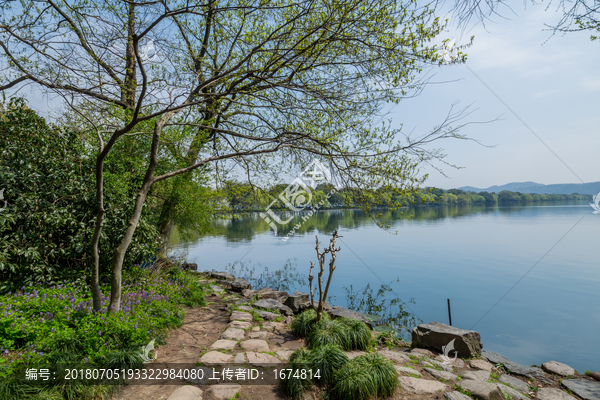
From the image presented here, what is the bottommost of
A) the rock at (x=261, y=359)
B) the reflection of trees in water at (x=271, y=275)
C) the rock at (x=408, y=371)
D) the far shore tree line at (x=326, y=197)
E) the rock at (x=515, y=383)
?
the reflection of trees in water at (x=271, y=275)

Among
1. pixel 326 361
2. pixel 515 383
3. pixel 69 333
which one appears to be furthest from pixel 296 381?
pixel 515 383

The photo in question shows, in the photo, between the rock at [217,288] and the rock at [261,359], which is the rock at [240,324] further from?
the rock at [217,288]

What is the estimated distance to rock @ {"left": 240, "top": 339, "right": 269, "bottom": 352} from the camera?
3938 millimetres

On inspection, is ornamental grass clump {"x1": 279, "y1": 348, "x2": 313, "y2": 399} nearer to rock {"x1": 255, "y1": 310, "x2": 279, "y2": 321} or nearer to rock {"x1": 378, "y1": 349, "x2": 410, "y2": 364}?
rock {"x1": 378, "y1": 349, "x2": 410, "y2": 364}

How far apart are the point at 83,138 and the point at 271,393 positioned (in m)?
5.89

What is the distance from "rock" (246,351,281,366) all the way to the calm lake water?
8.92 ft

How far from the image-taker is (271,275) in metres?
10.4

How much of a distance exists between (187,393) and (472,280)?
9.45 m

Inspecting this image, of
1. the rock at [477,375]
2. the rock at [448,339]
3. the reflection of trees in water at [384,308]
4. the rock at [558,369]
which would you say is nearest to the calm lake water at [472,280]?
the reflection of trees in water at [384,308]

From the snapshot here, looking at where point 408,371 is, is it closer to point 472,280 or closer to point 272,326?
point 272,326

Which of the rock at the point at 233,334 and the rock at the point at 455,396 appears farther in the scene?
the rock at the point at 233,334

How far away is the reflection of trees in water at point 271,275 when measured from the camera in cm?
936

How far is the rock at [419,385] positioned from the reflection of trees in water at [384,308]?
9.08ft

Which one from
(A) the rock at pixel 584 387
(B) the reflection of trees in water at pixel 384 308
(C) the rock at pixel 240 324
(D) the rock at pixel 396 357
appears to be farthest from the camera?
(B) the reflection of trees in water at pixel 384 308
